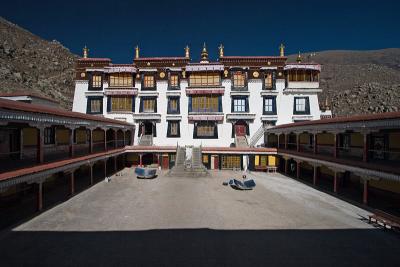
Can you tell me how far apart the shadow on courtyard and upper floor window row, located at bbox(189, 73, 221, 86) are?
2419 cm

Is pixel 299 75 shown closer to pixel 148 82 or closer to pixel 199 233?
pixel 148 82

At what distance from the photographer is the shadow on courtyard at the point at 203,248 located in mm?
9836

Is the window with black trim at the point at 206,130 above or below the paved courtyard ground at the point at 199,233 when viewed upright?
above

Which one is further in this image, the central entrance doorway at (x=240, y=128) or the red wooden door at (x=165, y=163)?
the central entrance doorway at (x=240, y=128)

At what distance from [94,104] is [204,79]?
53.2 feet

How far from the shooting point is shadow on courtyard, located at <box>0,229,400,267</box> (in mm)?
9836

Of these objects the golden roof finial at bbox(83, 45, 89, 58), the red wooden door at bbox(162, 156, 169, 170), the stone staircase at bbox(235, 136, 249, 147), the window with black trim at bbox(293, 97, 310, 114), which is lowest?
the red wooden door at bbox(162, 156, 169, 170)

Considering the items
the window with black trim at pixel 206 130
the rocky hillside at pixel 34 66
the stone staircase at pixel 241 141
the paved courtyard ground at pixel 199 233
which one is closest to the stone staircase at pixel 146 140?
the window with black trim at pixel 206 130

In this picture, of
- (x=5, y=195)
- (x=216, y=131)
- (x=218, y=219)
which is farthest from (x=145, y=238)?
(x=216, y=131)

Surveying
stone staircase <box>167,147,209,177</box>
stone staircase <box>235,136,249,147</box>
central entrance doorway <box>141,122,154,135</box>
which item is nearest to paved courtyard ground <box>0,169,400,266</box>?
stone staircase <box>167,147,209,177</box>

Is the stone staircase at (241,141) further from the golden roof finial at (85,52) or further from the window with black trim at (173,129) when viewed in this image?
the golden roof finial at (85,52)

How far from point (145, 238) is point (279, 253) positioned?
621 cm

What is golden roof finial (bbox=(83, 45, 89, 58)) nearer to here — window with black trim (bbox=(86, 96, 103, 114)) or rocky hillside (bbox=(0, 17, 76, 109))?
window with black trim (bbox=(86, 96, 103, 114))

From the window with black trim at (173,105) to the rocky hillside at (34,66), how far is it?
5120cm
